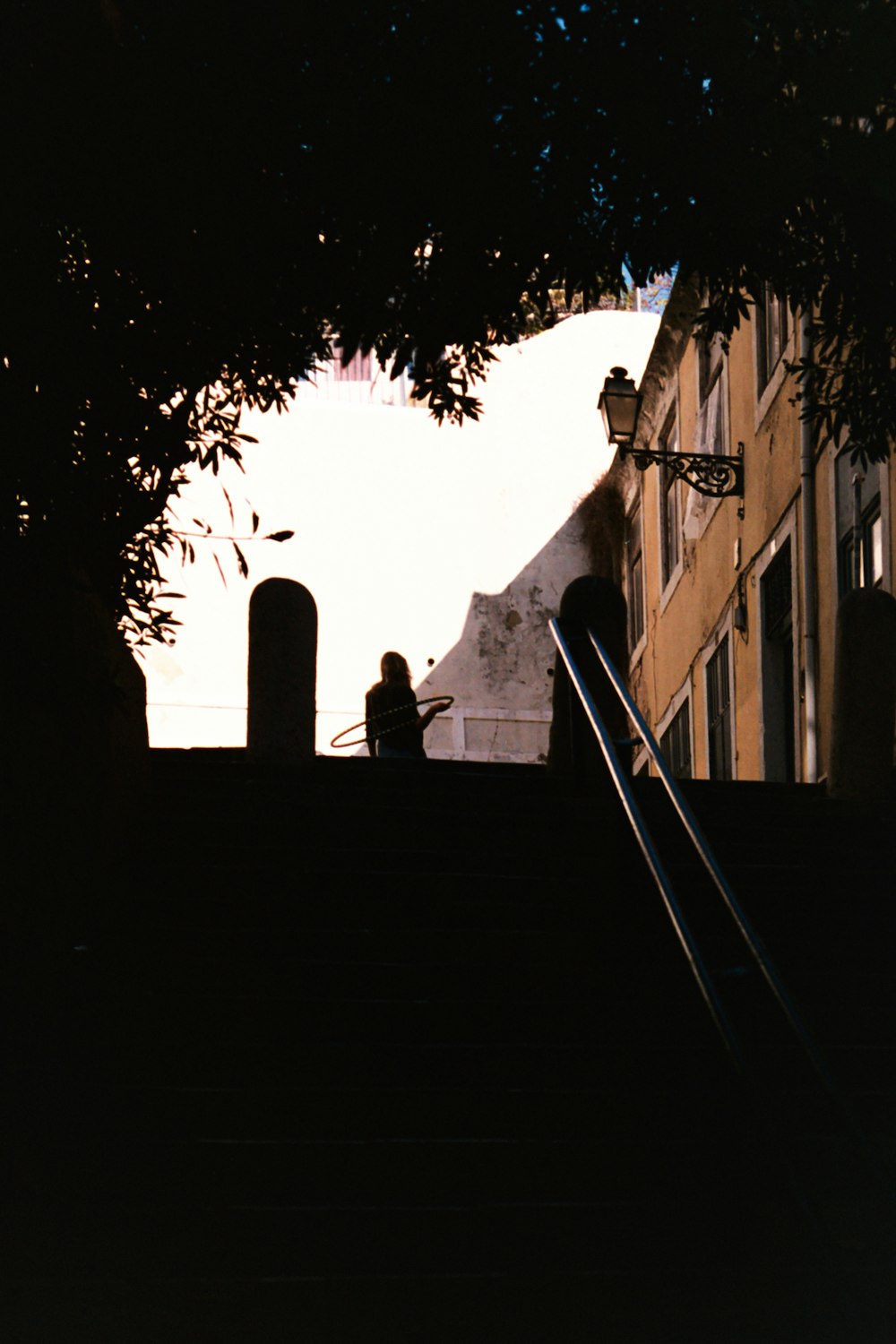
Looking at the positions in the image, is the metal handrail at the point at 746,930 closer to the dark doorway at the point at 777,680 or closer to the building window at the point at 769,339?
the building window at the point at 769,339

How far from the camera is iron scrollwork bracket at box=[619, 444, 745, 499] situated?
16.3 m

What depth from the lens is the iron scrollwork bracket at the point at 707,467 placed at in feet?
53.4

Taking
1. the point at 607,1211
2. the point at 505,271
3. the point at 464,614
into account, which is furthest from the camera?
the point at 464,614

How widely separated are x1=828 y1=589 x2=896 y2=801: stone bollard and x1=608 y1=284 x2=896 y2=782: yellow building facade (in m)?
2.56

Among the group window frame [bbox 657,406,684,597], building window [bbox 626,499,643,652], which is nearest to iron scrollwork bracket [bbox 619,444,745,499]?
window frame [bbox 657,406,684,597]

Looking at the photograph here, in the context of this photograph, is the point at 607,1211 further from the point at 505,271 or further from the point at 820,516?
the point at 820,516

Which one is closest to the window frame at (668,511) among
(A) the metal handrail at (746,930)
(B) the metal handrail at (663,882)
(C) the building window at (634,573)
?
(C) the building window at (634,573)

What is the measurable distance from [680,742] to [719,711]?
2.55 meters

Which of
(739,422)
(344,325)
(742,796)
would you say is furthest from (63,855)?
(739,422)

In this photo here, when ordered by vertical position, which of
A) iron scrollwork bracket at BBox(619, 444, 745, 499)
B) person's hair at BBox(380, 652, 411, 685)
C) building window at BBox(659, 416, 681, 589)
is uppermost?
building window at BBox(659, 416, 681, 589)

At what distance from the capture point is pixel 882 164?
9000 millimetres

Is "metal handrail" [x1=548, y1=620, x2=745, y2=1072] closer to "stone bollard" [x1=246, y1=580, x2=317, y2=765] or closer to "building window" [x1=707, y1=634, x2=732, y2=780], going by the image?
Answer: "stone bollard" [x1=246, y1=580, x2=317, y2=765]

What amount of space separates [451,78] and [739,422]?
37.7ft

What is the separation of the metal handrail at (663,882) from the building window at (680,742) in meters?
13.2
